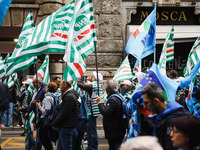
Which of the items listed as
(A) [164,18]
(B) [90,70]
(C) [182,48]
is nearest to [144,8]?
(A) [164,18]

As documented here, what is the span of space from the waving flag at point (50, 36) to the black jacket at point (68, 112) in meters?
1.08

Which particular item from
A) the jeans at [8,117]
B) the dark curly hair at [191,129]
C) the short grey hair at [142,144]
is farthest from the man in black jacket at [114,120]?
the jeans at [8,117]

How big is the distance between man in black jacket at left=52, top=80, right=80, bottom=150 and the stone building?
8.33 m

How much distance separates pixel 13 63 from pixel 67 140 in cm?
213

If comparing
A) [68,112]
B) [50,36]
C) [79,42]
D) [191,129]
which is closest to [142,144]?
[191,129]

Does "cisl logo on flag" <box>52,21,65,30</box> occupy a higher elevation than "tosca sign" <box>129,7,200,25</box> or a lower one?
lower

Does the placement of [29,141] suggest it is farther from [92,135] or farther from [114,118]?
[114,118]

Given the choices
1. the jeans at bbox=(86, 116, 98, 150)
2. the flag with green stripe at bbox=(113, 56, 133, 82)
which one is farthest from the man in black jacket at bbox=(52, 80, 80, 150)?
the flag with green stripe at bbox=(113, 56, 133, 82)

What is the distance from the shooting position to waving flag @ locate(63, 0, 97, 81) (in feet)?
23.7

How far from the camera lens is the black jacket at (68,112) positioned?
6.79 metres

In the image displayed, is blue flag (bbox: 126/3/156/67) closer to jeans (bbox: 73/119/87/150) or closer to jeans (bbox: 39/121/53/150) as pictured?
jeans (bbox: 73/119/87/150)

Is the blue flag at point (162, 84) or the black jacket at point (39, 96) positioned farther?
the black jacket at point (39, 96)

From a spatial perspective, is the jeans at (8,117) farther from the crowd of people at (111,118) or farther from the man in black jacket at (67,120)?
the man in black jacket at (67,120)

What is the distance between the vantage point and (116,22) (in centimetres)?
1564
